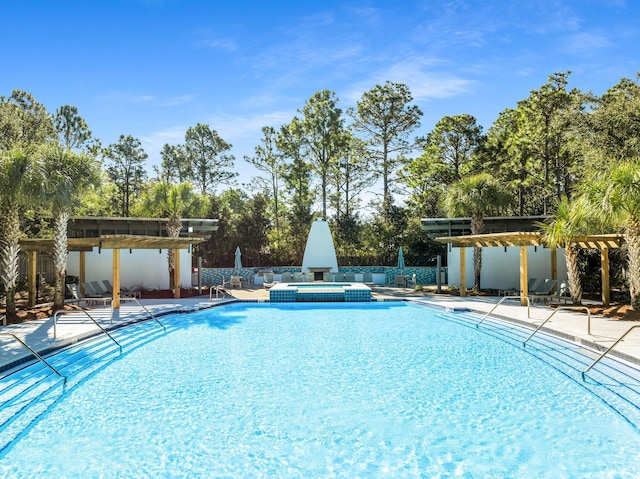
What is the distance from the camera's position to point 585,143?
16906mm

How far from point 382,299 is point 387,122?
16.8 meters

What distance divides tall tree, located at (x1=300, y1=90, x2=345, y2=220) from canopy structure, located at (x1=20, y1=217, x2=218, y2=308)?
9.17 metres

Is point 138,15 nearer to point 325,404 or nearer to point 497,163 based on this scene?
point 325,404

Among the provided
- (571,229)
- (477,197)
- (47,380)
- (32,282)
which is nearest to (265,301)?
(32,282)

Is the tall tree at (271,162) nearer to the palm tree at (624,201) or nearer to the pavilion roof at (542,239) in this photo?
the pavilion roof at (542,239)

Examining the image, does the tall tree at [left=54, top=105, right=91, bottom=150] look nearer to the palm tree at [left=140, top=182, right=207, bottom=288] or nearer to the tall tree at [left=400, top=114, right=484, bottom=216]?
the palm tree at [left=140, top=182, right=207, bottom=288]

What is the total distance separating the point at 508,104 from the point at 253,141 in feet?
56.7

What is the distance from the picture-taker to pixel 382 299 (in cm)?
1748

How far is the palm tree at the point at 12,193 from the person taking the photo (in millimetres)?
11383

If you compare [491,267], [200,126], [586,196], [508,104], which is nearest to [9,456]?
[586,196]

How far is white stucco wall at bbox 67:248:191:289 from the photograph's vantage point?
20094 millimetres

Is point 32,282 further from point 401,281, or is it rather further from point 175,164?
point 175,164

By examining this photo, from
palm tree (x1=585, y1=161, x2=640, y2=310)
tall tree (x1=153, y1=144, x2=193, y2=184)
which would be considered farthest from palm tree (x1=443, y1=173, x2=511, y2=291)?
tall tree (x1=153, y1=144, x2=193, y2=184)

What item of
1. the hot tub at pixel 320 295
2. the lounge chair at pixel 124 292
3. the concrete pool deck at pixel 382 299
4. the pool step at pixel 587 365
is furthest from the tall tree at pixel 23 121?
the pool step at pixel 587 365
